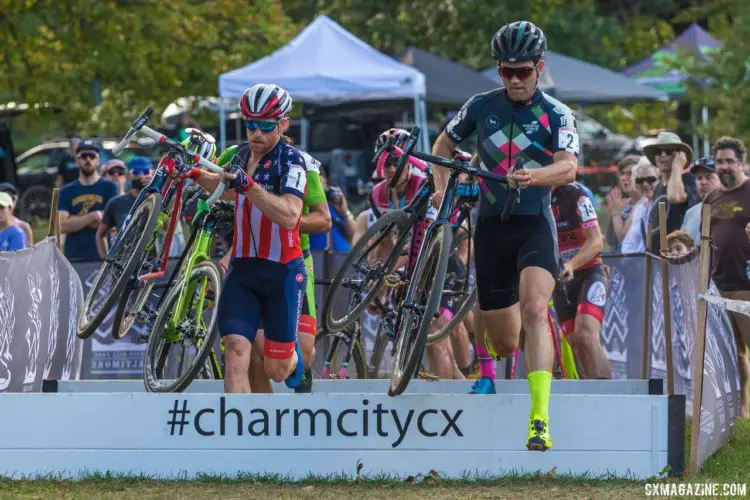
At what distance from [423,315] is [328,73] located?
1259cm

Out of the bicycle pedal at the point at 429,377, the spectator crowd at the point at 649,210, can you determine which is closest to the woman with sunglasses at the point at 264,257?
the bicycle pedal at the point at 429,377

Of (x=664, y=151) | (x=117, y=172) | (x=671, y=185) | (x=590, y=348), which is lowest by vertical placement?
(x=590, y=348)

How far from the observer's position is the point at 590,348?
1135 cm

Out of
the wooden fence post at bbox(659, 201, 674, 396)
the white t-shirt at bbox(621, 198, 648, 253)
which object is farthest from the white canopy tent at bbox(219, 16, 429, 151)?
the wooden fence post at bbox(659, 201, 674, 396)

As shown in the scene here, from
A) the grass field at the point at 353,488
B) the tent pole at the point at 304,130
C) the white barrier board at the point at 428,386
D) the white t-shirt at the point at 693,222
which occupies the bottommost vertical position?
the grass field at the point at 353,488

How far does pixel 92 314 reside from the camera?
32.1 ft

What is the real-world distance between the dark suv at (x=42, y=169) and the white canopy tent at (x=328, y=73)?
739 centimetres

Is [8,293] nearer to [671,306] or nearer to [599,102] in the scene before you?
[671,306]

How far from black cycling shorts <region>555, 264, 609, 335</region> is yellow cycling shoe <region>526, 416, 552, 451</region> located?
3.55m

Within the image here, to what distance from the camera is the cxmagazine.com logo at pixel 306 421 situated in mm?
8508

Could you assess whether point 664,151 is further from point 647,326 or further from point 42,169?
point 42,169

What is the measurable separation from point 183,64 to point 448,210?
16313mm

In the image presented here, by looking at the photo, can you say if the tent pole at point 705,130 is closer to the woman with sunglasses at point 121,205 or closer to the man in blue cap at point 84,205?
the man in blue cap at point 84,205

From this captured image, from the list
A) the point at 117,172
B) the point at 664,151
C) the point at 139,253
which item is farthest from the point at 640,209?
the point at 139,253
